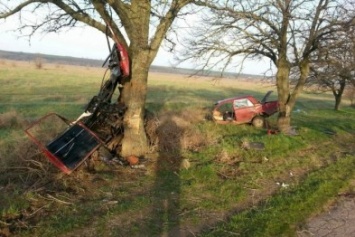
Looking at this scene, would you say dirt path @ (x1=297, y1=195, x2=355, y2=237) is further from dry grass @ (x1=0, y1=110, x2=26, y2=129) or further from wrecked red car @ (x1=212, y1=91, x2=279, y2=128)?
dry grass @ (x1=0, y1=110, x2=26, y2=129)

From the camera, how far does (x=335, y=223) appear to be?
7973mm

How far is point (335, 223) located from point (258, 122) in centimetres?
1209

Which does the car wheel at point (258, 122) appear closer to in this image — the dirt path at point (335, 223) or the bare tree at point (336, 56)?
the bare tree at point (336, 56)

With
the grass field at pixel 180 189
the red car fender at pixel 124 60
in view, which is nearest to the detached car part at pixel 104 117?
the red car fender at pixel 124 60

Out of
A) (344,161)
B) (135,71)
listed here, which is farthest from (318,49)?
(135,71)

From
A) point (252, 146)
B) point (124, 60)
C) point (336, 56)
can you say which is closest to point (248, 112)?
point (336, 56)

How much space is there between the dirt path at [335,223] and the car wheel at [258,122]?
10606 millimetres

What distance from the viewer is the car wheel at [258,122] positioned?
19.8m

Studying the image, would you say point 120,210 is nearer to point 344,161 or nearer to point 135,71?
point 135,71

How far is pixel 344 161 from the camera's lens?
13273mm

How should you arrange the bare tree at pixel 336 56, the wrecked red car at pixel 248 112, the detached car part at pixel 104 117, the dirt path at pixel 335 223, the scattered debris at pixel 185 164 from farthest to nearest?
1. the wrecked red car at pixel 248 112
2. the bare tree at pixel 336 56
3. the scattered debris at pixel 185 164
4. the detached car part at pixel 104 117
5. the dirt path at pixel 335 223

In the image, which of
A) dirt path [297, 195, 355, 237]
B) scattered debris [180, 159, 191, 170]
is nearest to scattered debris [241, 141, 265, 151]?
scattered debris [180, 159, 191, 170]

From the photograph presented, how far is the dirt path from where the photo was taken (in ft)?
24.2

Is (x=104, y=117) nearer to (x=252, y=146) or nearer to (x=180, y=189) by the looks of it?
(x=180, y=189)
